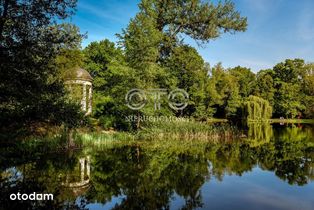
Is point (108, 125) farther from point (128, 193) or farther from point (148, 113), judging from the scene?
point (128, 193)

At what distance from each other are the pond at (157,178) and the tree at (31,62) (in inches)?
40.7

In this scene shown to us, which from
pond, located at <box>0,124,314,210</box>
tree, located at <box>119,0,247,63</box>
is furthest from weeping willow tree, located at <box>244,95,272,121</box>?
pond, located at <box>0,124,314,210</box>

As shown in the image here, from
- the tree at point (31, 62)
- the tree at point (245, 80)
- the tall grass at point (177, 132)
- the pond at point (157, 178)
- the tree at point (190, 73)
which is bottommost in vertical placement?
the pond at point (157, 178)

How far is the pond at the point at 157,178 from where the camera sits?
26.0 feet

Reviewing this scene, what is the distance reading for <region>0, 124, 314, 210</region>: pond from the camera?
7.93 meters

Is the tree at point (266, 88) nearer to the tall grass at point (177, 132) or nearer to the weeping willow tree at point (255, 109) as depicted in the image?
the weeping willow tree at point (255, 109)

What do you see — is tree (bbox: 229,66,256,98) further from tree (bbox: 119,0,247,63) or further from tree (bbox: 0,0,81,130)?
tree (bbox: 0,0,81,130)

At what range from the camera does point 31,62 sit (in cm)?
692

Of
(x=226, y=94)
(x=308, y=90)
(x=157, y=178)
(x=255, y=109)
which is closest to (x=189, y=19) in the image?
(x=157, y=178)

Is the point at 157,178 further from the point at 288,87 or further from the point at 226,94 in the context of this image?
the point at 288,87

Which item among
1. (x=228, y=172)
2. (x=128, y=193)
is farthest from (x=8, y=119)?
(x=228, y=172)

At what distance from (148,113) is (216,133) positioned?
203 inches

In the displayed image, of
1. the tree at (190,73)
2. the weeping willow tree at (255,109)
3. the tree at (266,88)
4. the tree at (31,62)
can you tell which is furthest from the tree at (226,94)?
the tree at (31,62)

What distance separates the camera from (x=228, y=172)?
468 inches
